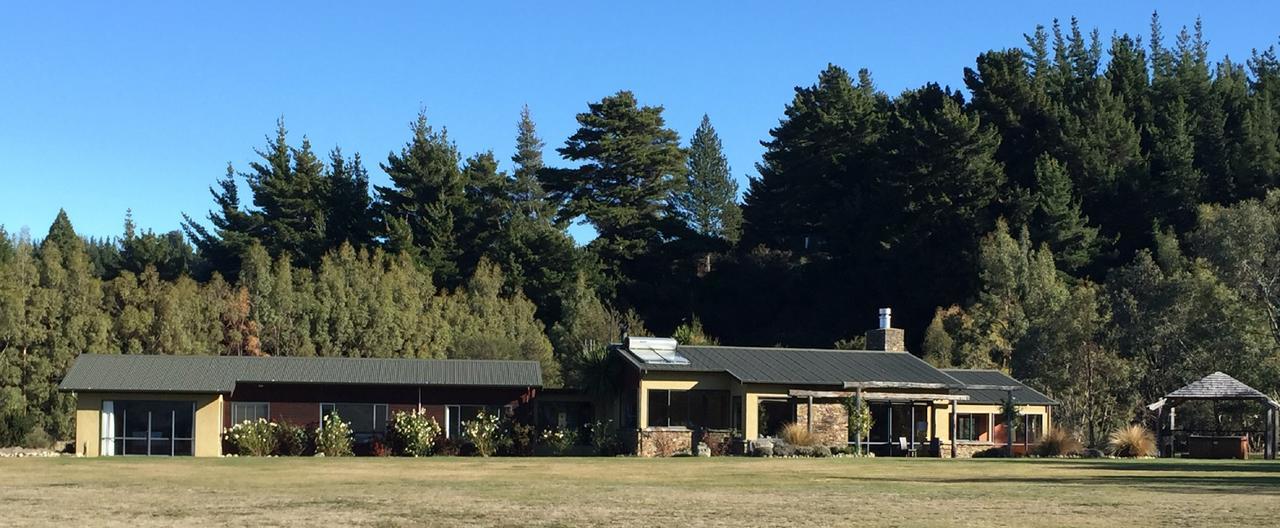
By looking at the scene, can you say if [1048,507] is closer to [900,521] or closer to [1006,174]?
[900,521]

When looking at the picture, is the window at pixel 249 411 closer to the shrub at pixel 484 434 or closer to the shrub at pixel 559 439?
the shrub at pixel 484 434

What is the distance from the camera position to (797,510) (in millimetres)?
19984

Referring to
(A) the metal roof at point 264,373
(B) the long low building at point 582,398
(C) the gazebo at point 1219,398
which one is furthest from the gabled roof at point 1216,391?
(A) the metal roof at point 264,373

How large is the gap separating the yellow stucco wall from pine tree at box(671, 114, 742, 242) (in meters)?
47.0

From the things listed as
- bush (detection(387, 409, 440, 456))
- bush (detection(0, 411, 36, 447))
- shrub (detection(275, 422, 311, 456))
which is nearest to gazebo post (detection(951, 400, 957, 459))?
bush (detection(387, 409, 440, 456))

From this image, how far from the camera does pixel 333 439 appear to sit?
142 feet

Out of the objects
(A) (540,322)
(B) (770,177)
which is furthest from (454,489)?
(B) (770,177)

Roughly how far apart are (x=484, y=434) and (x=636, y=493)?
830 inches

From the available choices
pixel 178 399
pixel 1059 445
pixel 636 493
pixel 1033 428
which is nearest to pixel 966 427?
pixel 1033 428

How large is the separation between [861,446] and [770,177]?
43137 mm

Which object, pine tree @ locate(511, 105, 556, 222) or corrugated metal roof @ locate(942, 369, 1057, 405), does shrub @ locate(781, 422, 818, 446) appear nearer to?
corrugated metal roof @ locate(942, 369, 1057, 405)

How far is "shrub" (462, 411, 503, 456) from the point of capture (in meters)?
44.2

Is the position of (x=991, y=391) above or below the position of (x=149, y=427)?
above

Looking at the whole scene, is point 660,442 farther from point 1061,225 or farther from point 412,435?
point 1061,225
